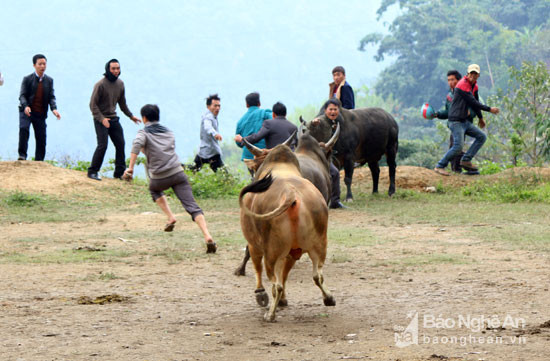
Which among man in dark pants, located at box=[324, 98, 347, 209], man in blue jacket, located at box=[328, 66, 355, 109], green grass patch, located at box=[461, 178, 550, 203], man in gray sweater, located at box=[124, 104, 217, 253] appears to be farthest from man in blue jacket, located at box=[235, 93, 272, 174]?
green grass patch, located at box=[461, 178, 550, 203]

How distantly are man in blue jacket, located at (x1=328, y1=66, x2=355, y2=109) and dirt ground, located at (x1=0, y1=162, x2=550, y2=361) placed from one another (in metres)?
4.60

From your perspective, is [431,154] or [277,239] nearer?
[277,239]

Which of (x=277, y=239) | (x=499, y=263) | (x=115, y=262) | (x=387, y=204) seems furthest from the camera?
(x=387, y=204)

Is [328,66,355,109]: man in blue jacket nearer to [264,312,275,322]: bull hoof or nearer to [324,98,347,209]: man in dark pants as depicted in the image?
A: [324,98,347,209]: man in dark pants

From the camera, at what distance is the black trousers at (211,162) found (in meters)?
15.3

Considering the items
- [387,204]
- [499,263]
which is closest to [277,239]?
[499,263]

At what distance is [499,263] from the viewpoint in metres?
7.94

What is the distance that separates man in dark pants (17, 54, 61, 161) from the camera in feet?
48.1

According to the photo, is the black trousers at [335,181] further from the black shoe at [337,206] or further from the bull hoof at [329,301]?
the bull hoof at [329,301]

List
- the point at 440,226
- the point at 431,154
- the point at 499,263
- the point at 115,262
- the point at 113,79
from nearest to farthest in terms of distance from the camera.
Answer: the point at 499,263 → the point at 115,262 → the point at 440,226 → the point at 113,79 → the point at 431,154

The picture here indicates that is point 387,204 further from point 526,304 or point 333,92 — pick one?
point 526,304

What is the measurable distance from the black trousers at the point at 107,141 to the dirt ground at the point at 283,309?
524 cm

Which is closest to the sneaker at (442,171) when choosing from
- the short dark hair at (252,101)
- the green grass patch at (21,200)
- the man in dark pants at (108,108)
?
the short dark hair at (252,101)

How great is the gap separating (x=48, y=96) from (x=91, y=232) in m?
4.80
